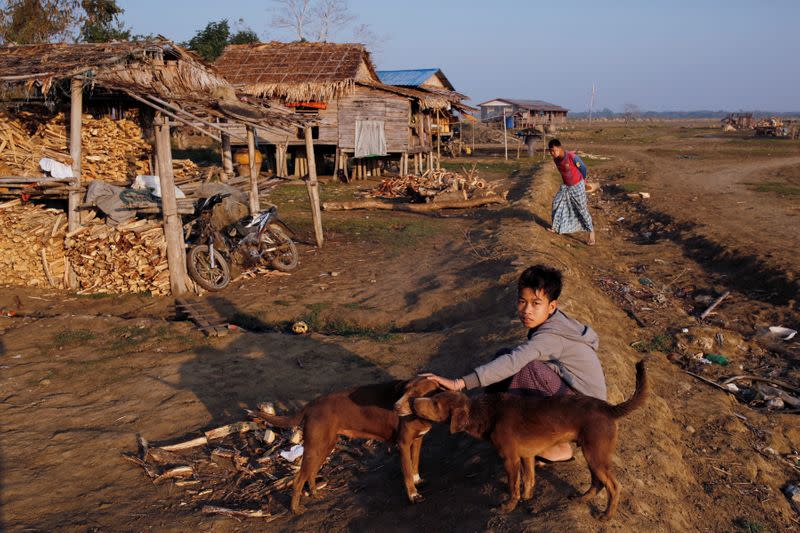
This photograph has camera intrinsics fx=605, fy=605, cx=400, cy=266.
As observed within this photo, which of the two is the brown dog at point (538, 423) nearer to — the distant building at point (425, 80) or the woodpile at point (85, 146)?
the woodpile at point (85, 146)

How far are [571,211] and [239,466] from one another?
925 cm

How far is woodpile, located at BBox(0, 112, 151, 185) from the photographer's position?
10523mm

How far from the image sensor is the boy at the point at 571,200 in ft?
37.6

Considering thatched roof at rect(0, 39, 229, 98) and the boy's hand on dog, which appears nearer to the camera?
the boy's hand on dog

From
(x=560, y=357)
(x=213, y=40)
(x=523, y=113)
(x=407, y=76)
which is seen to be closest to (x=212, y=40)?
(x=213, y=40)

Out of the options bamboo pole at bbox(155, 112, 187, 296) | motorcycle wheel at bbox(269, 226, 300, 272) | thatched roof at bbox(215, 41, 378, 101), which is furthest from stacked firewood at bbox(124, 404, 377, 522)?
thatched roof at bbox(215, 41, 378, 101)

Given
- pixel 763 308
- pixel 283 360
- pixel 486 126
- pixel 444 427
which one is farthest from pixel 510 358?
pixel 486 126

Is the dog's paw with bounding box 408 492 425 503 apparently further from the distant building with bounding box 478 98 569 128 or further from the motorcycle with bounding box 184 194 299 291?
the distant building with bounding box 478 98 569 128

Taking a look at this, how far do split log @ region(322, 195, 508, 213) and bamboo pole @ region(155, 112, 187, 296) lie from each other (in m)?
7.48

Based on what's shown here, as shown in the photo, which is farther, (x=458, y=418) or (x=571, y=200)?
(x=571, y=200)

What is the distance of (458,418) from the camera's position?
3234 mm

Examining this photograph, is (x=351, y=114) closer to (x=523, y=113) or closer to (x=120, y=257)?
(x=120, y=257)

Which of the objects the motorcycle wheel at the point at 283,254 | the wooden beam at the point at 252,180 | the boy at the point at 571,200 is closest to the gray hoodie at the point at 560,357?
the motorcycle wheel at the point at 283,254

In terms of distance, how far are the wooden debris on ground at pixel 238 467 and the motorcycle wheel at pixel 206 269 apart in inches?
182
